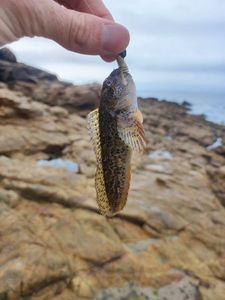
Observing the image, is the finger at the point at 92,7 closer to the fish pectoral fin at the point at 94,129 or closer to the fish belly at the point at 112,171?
the fish pectoral fin at the point at 94,129

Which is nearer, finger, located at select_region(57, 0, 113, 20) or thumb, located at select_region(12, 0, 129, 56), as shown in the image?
thumb, located at select_region(12, 0, 129, 56)

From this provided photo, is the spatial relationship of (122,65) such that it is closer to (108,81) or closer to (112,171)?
(108,81)

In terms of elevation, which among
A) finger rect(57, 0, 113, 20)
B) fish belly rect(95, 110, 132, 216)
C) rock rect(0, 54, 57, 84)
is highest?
finger rect(57, 0, 113, 20)

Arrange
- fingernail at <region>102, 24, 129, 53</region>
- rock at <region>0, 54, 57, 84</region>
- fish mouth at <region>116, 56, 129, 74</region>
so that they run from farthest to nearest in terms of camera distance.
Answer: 1. rock at <region>0, 54, 57, 84</region>
2. fish mouth at <region>116, 56, 129, 74</region>
3. fingernail at <region>102, 24, 129, 53</region>

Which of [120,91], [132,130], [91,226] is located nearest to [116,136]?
[132,130]

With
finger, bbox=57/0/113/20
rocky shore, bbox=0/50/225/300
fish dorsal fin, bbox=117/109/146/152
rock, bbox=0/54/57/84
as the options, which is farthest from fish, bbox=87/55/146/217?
rock, bbox=0/54/57/84

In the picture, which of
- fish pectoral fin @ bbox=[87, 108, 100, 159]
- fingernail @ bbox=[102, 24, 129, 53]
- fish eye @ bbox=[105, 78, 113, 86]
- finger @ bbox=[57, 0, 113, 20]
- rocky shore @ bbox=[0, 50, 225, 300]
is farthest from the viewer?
rocky shore @ bbox=[0, 50, 225, 300]

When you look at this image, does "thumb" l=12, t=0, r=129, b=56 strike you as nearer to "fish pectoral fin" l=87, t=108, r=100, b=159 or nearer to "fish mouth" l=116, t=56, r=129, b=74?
"fish mouth" l=116, t=56, r=129, b=74

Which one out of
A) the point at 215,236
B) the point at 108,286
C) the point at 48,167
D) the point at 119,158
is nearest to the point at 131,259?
the point at 108,286

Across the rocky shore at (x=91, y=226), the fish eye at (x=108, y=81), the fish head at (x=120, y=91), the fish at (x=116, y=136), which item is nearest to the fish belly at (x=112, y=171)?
the fish at (x=116, y=136)

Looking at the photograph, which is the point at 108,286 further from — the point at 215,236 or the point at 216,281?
the point at 215,236

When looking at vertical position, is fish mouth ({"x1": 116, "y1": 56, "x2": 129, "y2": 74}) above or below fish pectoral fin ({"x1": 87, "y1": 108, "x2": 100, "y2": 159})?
above
